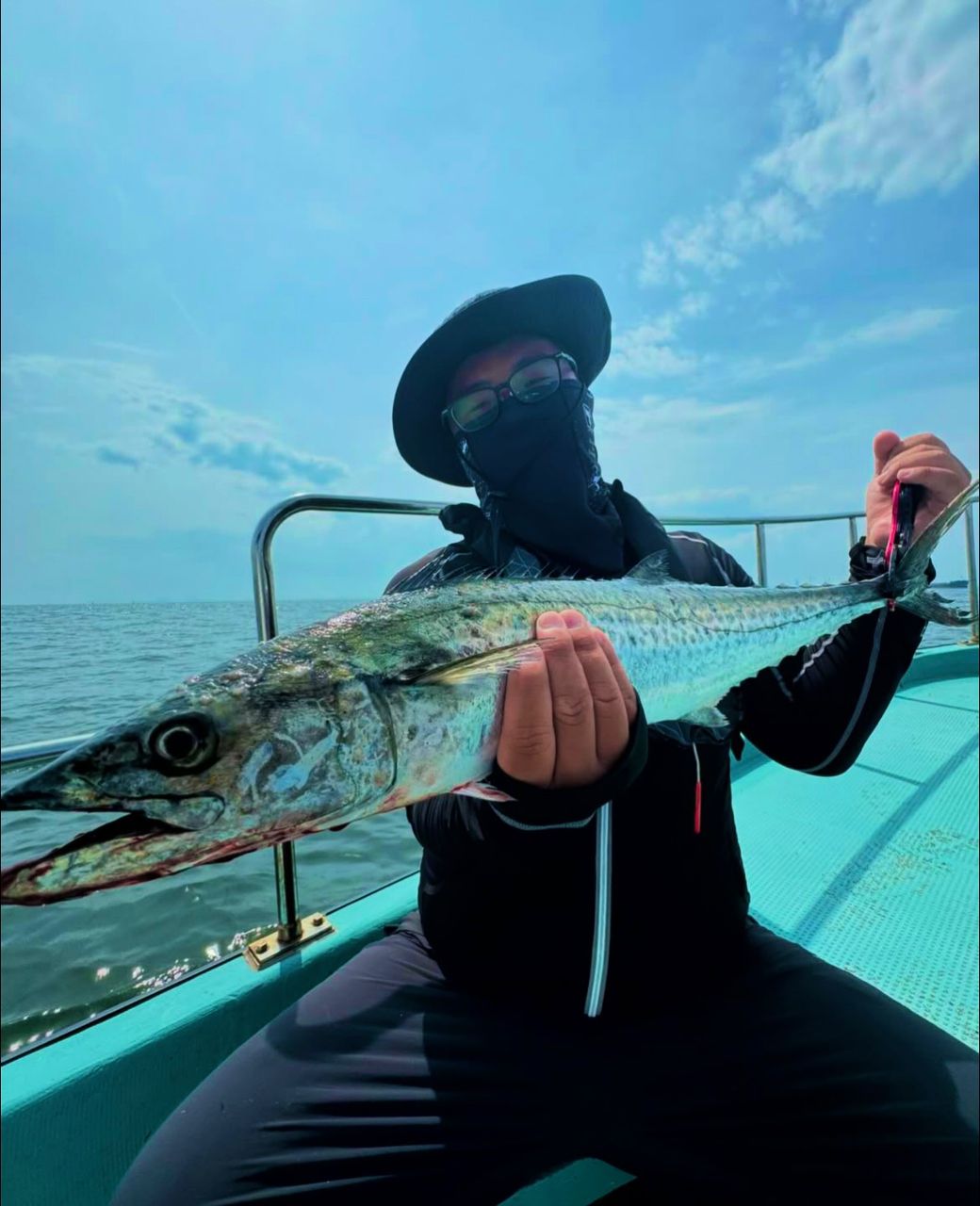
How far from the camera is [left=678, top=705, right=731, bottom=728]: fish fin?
175cm

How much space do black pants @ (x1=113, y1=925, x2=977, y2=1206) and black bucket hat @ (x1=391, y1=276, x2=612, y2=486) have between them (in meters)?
1.92

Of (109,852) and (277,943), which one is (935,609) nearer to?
(109,852)

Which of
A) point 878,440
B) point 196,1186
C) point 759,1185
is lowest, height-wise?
point 759,1185

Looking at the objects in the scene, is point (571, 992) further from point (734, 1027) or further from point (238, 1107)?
point (238, 1107)

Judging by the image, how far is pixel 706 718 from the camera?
1.77 m

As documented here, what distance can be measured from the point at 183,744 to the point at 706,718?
4.30ft

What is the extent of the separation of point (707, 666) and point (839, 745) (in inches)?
20.9

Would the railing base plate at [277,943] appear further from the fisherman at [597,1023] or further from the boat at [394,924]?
the fisherman at [597,1023]

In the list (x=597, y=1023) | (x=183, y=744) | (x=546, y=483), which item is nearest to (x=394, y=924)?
(x=597, y=1023)

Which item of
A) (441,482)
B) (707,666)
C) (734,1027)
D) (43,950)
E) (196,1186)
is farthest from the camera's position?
(43,950)

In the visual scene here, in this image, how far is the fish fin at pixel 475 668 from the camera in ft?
4.22

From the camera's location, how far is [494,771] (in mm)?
1352

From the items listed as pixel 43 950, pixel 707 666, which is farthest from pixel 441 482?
pixel 43 950

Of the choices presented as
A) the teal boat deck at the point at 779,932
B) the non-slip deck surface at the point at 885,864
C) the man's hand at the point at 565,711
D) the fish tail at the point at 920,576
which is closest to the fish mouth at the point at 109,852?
the man's hand at the point at 565,711
